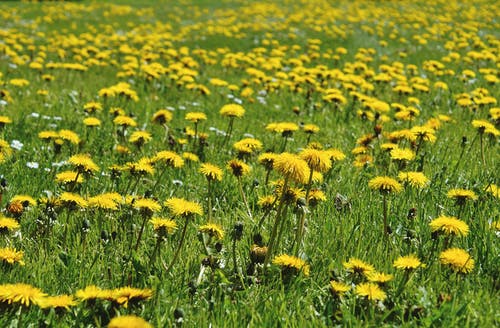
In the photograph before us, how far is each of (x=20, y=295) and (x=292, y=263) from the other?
1.14m

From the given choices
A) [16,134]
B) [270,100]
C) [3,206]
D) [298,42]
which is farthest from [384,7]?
[3,206]

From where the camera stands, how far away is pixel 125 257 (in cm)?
252

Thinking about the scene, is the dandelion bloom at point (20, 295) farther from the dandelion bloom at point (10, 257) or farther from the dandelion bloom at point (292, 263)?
the dandelion bloom at point (292, 263)

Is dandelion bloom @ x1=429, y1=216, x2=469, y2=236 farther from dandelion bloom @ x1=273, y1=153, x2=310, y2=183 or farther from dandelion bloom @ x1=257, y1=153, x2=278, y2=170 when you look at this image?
dandelion bloom @ x1=257, y1=153, x2=278, y2=170

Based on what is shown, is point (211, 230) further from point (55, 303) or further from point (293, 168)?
point (55, 303)

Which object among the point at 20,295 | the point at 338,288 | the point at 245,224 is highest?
the point at 20,295

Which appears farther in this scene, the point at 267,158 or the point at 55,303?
the point at 267,158

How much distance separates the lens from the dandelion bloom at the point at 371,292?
205 cm

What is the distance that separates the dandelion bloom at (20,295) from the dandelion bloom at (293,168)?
114 cm

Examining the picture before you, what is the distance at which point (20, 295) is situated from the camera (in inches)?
72.1

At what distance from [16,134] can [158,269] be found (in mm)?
2993

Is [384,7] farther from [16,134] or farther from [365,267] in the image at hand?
[365,267]

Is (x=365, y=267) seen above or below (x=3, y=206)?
above

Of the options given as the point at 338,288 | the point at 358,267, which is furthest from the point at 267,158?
the point at 338,288
